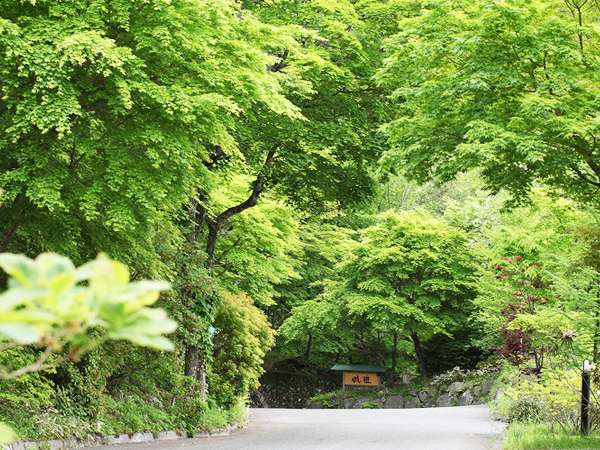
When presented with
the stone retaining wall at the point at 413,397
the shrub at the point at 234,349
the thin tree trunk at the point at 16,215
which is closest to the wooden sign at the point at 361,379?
the stone retaining wall at the point at 413,397

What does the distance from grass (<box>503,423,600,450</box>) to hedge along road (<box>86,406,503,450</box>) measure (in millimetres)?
696

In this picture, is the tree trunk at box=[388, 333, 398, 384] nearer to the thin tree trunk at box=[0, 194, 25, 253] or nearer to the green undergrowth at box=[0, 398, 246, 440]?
the green undergrowth at box=[0, 398, 246, 440]

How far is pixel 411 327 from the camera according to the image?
32812 millimetres

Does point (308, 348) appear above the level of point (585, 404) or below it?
above

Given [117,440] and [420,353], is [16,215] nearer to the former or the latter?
[117,440]

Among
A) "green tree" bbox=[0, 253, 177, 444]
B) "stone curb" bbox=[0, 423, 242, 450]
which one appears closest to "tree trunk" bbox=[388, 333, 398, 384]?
"stone curb" bbox=[0, 423, 242, 450]

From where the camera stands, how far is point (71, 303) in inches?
38.6

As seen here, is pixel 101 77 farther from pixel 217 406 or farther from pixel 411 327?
pixel 411 327

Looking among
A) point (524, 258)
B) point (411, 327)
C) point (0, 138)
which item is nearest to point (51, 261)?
point (0, 138)

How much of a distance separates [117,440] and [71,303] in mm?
12208

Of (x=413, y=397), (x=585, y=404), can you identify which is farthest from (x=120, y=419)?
(x=413, y=397)

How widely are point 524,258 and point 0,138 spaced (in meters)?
21.1

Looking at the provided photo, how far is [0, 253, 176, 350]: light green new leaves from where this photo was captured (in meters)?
0.95

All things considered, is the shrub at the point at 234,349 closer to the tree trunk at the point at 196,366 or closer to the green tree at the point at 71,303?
the tree trunk at the point at 196,366
